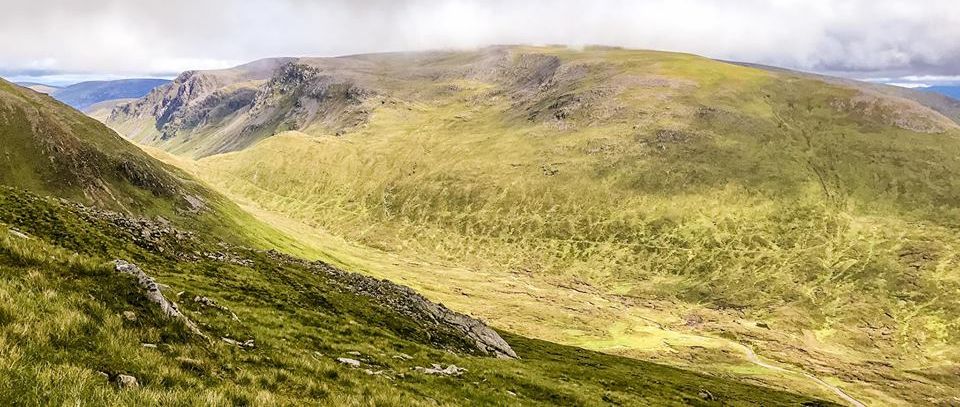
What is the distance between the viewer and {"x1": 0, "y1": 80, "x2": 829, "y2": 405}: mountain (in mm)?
10555

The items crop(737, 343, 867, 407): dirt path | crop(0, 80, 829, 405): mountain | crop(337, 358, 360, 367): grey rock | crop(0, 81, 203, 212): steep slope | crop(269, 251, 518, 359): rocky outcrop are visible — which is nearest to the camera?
crop(0, 80, 829, 405): mountain

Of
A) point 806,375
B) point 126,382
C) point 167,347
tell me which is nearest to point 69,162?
point 167,347

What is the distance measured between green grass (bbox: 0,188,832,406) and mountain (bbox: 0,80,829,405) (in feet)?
0.19

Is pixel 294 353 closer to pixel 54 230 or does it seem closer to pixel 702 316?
pixel 54 230

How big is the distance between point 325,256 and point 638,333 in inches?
4081

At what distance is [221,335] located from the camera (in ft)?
67.1

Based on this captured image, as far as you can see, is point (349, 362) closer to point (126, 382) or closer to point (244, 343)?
point (244, 343)

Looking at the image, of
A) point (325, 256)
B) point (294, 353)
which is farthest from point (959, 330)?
point (294, 353)

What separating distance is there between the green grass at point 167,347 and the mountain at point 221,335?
0.19ft

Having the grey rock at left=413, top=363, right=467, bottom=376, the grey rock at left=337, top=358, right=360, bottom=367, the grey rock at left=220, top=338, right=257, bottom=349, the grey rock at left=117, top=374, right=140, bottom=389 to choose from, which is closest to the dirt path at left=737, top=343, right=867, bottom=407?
the grey rock at left=413, top=363, right=467, bottom=376

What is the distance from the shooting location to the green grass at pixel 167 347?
381 inches

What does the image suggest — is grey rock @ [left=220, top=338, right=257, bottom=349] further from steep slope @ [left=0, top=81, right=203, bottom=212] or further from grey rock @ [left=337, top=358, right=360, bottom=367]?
steep slope @ [left=0, top=81, right=203, bottom=212]

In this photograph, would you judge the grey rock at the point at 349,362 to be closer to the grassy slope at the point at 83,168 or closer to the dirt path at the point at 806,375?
the grassy slope at the point at 83,168

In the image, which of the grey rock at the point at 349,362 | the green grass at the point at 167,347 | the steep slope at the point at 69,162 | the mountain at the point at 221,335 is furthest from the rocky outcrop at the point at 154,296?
the steep slope at the point at 69,162
